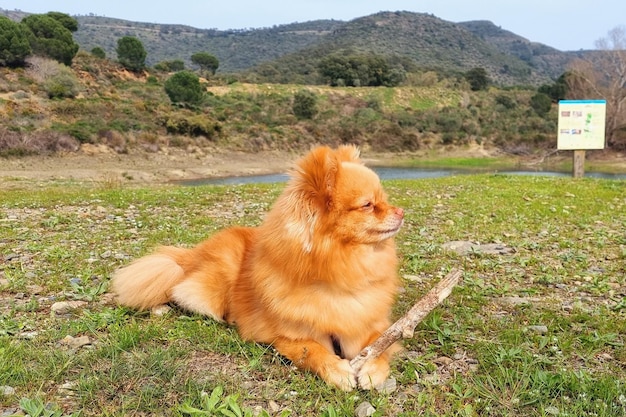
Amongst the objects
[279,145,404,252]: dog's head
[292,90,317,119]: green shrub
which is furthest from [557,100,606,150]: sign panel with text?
[292,90,317,119]: green shrub

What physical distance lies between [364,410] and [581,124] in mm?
18949

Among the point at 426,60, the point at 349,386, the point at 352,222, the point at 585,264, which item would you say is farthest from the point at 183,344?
the point at 426,60

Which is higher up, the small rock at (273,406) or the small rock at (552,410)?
the small rock at (552,410)

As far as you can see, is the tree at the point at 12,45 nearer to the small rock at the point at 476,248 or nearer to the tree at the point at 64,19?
the tree at the point at 64,19

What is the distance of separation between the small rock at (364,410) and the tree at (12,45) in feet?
166

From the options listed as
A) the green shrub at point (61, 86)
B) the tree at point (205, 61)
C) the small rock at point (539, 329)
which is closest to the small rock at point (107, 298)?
the small rock at point (539, 329)

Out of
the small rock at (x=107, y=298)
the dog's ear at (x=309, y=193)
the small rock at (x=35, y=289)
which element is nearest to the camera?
the dog's ear at (x=309, y=193)

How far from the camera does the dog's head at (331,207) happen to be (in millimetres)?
2812

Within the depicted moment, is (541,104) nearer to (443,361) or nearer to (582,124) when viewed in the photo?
(582,124)

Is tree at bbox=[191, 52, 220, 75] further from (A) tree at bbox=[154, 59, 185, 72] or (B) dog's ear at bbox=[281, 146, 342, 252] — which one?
(B) dog's ear at bbox=[281, 146, 342, 252]

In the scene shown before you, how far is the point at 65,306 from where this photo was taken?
151 inches

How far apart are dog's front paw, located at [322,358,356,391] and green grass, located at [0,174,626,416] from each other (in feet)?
0.18

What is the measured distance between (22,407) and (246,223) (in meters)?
5.92

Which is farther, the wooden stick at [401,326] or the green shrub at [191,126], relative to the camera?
the green shrub at [191,126]
